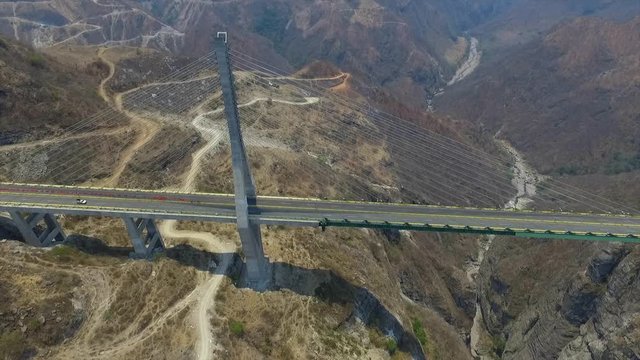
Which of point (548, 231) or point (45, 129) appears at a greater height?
point (548, 231)

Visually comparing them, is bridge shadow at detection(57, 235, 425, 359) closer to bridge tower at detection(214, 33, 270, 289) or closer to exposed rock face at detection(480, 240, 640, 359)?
bridge tower at detection(214, 33, 270, 289)

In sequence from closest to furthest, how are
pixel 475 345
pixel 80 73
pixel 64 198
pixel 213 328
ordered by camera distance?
1. pixel 213 328
2. pixel 64 198
3. pixel 475 345
4. pixel 80 73

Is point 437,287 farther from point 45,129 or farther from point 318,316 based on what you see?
point 45,129

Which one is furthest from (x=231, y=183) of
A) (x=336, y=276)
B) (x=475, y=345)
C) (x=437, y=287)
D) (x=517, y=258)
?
(x=517, y=258)

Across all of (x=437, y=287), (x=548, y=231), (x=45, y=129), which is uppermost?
(x=548, y=231)

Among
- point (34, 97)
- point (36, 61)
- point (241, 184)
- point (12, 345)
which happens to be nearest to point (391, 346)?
point (241, 184)

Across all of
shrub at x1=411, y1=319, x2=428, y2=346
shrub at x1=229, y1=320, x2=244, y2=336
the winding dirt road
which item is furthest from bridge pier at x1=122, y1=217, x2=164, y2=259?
shrub at x1=411, y1=319, x2=428, y2=346

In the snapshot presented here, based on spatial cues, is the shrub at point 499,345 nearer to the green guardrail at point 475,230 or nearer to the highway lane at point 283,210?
the highway lane at point 283,210
